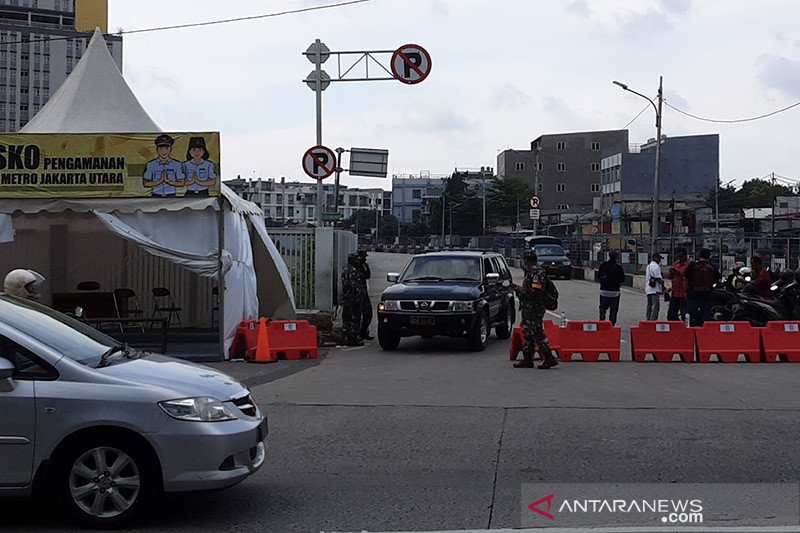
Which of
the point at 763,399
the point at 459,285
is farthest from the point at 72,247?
the point at 763,399

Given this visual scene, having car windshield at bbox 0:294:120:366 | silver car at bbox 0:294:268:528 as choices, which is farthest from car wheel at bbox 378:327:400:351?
silver car at bbox 0:294:268:528

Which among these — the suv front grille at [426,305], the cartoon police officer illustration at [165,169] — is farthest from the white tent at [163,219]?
the suv front grille at [426,305]

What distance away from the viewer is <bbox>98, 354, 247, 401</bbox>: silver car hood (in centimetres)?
647

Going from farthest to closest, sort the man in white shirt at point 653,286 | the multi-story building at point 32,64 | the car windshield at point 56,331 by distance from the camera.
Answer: the multi-story building at point 32,64 < the man in white shirt at point 653,286 < the car windshield at point 56,331

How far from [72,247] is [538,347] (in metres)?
11.3

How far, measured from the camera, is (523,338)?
14.6 metres

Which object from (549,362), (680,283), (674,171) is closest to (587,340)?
(549,362)

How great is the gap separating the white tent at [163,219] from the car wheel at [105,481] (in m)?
9.67

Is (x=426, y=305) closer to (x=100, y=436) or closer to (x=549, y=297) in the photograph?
(x=549, y=297)

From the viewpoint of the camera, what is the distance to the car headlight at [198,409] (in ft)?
20.7

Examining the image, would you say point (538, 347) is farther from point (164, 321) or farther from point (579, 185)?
point (579, 185)

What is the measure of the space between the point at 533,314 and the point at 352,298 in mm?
4668

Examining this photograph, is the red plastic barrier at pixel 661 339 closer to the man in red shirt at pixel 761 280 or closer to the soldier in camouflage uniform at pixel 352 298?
the man in red shirt at pixel 761 280

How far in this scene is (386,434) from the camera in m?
9.59
